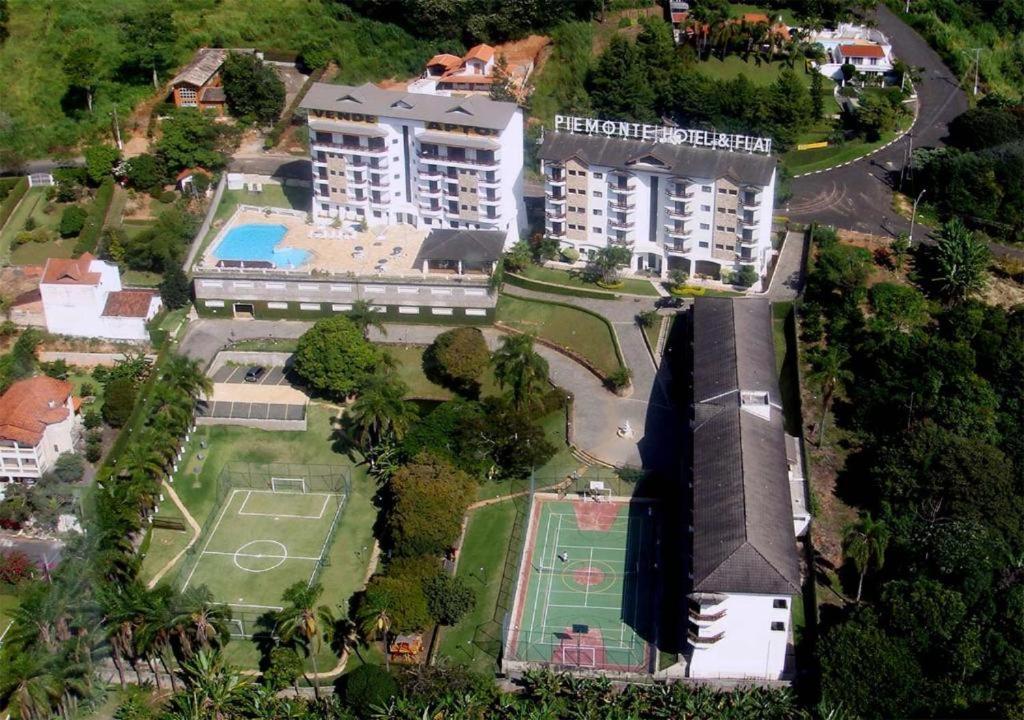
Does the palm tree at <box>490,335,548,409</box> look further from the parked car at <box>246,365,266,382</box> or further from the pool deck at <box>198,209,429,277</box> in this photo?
the parked car at <box>246,365,266,382</box>

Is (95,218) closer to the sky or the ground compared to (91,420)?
closer to the sky

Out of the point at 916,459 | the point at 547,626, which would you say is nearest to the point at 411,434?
the point at 547,626

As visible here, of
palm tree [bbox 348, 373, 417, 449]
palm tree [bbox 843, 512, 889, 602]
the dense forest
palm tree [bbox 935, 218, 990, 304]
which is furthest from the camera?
palm tree [bbox 935, 218, 990, 304]

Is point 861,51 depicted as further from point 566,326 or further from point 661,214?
point 566,326

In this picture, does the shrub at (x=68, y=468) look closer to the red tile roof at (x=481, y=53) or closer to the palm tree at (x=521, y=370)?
the palm tree at (x=521, y=370)

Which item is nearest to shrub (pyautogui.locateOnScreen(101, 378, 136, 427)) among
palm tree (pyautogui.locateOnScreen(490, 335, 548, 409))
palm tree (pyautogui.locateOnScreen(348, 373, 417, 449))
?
palm tree (pyautogui.locateOnScreen(348, 373, 417, 449))

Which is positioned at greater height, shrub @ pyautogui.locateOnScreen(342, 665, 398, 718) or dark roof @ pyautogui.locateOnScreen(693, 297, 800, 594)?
dark roof @ pyautogui.locateOnScreen(693, 297, 800, 594)

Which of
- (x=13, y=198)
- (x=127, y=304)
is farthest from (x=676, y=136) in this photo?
(x=13, y=198)
